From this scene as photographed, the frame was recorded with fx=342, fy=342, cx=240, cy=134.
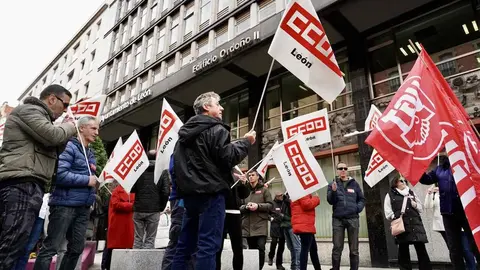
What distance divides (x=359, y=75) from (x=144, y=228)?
7875 mm

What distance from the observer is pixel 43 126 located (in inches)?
104

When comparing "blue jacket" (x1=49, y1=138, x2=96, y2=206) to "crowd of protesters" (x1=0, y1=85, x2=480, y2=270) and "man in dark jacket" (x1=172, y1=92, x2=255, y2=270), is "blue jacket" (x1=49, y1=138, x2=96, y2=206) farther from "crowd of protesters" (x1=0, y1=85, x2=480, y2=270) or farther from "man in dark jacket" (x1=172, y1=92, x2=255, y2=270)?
"man in dark jacket" (x1=172, y1=92, x2=255, y2=270)

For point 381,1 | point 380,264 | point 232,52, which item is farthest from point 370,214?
point 232,52

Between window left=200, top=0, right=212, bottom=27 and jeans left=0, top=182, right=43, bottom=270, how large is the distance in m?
15.0

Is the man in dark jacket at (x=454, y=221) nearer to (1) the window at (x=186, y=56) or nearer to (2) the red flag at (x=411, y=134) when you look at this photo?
(2) the red flag at (x=411, y=134)

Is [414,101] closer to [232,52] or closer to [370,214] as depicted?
[370,214]

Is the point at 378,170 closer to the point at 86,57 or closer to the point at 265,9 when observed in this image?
the point at 265,9

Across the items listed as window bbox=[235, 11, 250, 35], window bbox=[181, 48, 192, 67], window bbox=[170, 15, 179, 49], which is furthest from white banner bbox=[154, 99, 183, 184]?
window bbox=[170, 15, 179, 49]

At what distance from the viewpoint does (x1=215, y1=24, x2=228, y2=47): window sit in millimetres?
15026

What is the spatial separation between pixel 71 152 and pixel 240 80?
1082 cm

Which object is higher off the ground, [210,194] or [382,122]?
[382,122]

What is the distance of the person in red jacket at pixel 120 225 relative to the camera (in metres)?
5.79

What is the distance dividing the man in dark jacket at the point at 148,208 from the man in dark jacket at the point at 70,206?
1869 millimetres

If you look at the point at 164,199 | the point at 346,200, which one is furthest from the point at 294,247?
the point at 164,199
